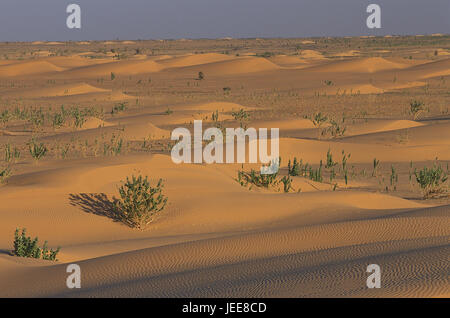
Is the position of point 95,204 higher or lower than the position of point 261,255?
higher

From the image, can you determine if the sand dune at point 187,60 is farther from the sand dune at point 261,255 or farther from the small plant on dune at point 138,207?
the sand dune at point 261,255

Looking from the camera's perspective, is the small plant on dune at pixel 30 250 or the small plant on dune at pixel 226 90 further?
the small plant on dune at pixel 226 90

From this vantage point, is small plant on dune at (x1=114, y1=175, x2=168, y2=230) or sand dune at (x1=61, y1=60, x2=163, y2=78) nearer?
small plant on dune at (x1=114, y1=175, x2=168, y2=230)

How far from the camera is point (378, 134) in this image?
1833 cm

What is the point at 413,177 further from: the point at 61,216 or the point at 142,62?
the point at 142,62

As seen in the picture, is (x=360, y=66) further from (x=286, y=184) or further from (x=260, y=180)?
(x=286, y=184)

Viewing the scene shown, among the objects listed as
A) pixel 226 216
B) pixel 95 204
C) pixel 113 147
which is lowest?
pixel 226 216

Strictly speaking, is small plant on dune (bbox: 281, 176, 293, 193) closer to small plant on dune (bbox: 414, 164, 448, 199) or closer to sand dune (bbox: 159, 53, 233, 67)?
small plant on dune (bbox: 414, 164, 448, 199)

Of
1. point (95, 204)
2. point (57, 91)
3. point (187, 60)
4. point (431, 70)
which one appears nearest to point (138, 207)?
point (95, 204)

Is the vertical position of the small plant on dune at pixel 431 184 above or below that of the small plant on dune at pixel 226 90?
below

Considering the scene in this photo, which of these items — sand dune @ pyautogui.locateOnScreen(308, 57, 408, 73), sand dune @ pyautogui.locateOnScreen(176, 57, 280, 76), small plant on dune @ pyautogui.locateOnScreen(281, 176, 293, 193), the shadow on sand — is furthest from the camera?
sand dune @ pyautogui.locateOnScreen(176, 57, 280, 76)

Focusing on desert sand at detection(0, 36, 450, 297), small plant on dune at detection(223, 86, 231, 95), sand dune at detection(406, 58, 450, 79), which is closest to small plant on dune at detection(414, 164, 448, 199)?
desert sand at detection(0, 36, 450, 297)

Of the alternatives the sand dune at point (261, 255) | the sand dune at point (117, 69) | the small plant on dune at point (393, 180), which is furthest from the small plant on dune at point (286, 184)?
the sand dune at point (117, 69)

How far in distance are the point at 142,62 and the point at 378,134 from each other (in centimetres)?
3667
